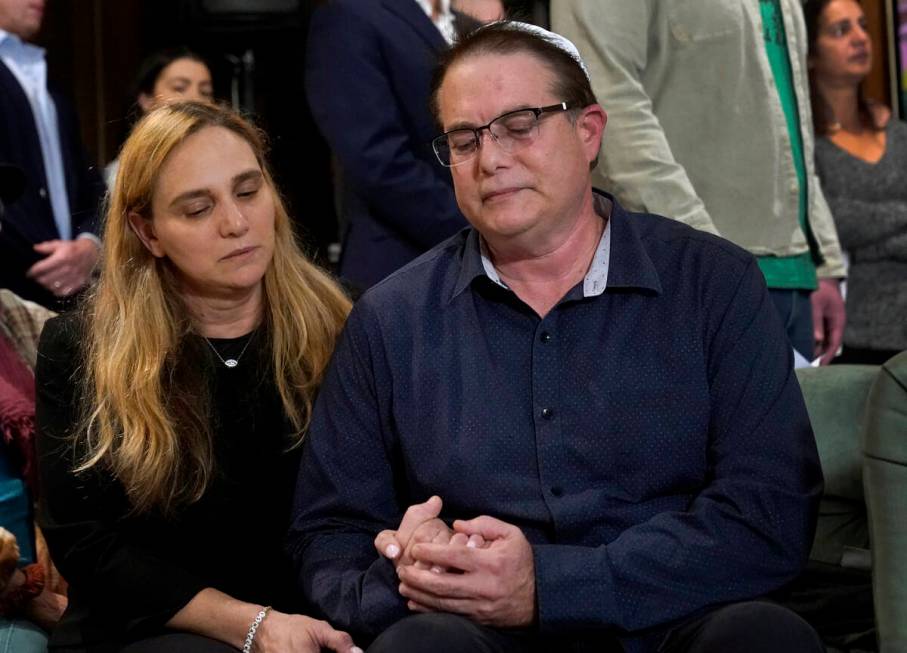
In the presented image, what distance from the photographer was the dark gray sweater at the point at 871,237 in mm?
3963

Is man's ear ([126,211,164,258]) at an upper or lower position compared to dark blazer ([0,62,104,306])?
upper

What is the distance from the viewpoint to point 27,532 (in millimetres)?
2471

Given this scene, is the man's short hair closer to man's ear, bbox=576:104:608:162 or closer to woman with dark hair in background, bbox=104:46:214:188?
man's ear, bbox=576:104:608:162

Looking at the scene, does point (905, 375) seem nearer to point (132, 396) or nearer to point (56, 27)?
point (132, 396)

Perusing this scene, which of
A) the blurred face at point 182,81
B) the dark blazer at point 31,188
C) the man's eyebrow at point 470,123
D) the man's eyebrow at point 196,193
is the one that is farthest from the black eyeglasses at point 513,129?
the blurred face at point 182,81

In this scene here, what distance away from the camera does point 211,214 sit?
2.29m

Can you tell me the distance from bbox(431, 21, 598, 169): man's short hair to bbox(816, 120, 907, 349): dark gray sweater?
2.06m

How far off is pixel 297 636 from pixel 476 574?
325mm

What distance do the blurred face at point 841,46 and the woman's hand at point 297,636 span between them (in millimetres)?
2827

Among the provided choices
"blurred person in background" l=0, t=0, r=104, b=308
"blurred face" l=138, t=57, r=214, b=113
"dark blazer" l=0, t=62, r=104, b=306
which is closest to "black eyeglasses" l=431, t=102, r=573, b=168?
"dark blazer" l=0, t=62, r=104, b=306

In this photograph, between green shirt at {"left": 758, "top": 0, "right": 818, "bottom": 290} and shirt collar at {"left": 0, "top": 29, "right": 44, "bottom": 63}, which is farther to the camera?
shirt collar at {"left": 0, "top": 29, "right": 44, "bottom": 63}

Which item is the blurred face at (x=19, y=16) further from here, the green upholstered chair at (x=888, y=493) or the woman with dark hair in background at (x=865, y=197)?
the green upholstered chair at (x=888, y=493)

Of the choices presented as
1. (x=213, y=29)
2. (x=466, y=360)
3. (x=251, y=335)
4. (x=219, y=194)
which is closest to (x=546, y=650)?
(x=466, y=360)

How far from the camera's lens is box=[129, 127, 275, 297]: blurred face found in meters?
2.28
